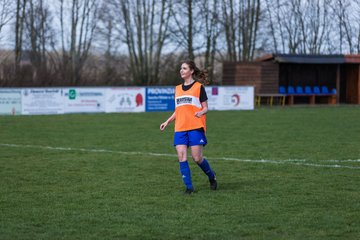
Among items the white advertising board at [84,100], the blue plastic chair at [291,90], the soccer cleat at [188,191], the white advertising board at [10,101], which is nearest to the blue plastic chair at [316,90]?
the blue plastic chair at [291,90]

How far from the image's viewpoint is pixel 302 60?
44500 mm

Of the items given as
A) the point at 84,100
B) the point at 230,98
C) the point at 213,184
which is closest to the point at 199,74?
the point at 213,184

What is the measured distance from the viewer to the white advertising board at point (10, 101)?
29328 millimetres

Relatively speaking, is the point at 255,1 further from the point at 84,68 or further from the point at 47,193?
the point at 47,193

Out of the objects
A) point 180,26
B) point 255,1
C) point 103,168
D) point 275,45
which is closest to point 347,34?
point 275,45

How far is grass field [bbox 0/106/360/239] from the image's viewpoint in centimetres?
735

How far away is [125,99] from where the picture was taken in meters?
32.6

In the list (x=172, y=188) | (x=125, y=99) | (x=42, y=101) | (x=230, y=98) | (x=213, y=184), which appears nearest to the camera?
(x=213, y=184)

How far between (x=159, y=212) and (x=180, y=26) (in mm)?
42973

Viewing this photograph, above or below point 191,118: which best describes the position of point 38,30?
above

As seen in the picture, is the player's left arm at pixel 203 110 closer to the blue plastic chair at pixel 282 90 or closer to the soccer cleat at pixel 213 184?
the soccer cleat at pixel 213 184

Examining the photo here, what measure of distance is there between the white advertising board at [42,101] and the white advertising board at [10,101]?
21cm

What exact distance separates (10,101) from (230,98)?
36.6 feet

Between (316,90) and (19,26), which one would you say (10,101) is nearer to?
(19,26)
